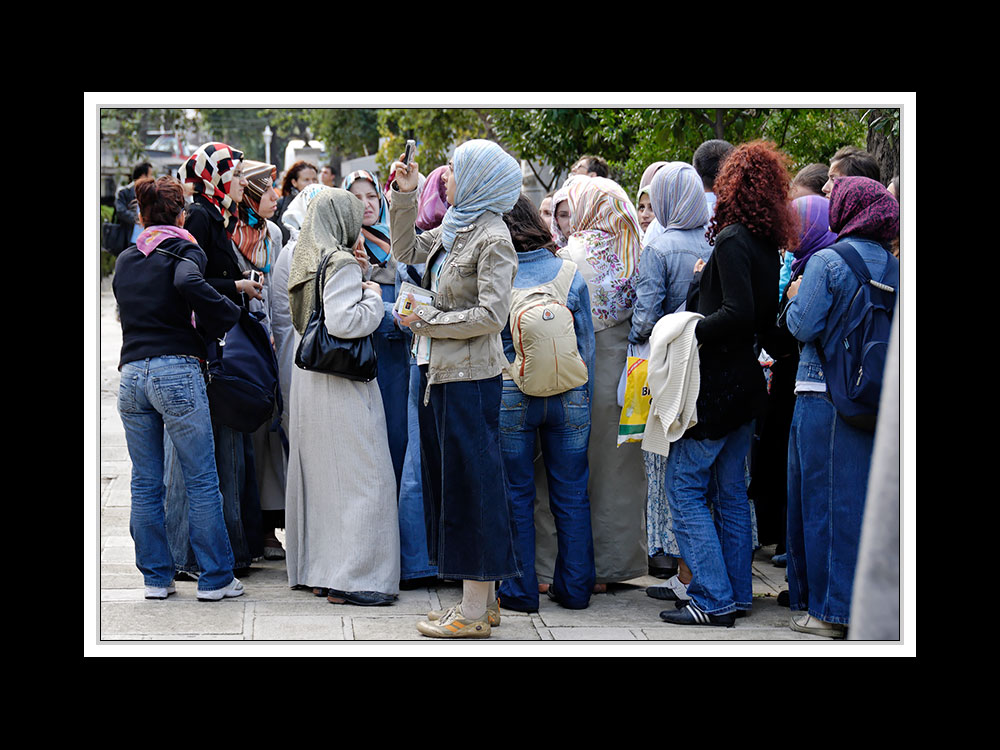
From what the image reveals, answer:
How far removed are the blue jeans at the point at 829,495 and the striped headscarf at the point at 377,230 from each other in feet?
7.00

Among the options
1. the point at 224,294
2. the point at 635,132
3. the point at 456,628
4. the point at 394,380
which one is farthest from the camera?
the point at 635,132

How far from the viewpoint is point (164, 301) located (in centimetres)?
460

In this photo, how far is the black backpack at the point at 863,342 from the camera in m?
4.11

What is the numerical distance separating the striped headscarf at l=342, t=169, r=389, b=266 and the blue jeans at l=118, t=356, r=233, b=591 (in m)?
1.09

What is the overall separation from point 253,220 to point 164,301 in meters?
1.03

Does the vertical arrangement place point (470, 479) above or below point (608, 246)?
below

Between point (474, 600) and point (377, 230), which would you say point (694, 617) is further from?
point (377, 230)

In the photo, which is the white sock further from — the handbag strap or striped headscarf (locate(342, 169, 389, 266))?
striped headscarf (locate(342, 169, 389, 266))

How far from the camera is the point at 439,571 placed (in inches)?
169

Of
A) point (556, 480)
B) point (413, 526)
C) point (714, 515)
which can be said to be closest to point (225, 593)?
point (413, 526)

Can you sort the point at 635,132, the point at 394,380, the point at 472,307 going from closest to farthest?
the point at 472,307
the point at 394,380
the point at 635,132

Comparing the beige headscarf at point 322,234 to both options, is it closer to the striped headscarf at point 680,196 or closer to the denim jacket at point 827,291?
the striped headscarf at point 680,196

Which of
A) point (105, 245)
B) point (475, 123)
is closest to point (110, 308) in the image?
point (105, 245)
